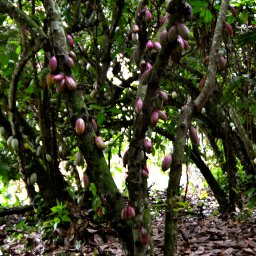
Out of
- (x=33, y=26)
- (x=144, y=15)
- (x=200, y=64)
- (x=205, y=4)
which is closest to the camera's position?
(x=33, y=26)

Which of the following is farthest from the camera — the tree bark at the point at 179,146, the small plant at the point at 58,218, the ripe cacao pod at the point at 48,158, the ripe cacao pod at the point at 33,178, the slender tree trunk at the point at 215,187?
the slender tree trunk at the point at 215,187

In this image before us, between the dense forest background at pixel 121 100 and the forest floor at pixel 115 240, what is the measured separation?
10 centimetres

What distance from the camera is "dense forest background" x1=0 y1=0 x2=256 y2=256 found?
150 cm

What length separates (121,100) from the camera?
2768mm

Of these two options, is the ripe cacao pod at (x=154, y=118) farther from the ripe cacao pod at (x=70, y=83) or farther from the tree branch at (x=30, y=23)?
the tree branch at (x=30, y=23)

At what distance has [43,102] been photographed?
2451mm

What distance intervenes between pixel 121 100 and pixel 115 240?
3.43 ft

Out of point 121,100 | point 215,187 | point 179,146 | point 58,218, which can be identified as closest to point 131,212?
point 179,146

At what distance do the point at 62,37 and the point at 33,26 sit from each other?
0.14m

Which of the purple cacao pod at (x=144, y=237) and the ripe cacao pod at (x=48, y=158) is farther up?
the ripe cacao pod at (x=48, y=158)

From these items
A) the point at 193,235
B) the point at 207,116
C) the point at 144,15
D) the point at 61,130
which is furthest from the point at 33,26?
the point at 207,116

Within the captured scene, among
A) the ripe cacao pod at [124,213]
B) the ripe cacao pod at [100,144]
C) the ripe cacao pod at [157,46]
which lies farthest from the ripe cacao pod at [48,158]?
the ripe cacao pod at [157,46]

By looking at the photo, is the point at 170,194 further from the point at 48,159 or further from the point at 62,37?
the point at 48,159

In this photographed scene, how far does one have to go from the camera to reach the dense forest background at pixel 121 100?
150 centimetres
